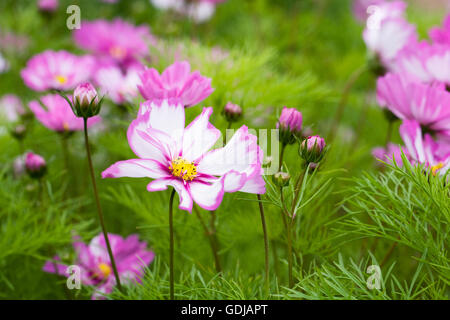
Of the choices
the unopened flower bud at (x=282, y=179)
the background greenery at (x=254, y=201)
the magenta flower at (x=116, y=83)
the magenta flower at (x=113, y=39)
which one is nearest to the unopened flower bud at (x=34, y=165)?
the background greenery at (x=254, y=201)

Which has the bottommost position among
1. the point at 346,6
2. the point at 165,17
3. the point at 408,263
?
the point at 408,263

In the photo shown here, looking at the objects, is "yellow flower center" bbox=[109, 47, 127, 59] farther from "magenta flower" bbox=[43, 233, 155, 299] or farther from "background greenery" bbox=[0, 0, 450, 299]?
"magenta flower" bbox=[43, 233, 155, 299]

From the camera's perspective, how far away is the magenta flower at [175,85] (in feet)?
1.15

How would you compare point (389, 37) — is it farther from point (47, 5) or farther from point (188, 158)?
point (47, 5)

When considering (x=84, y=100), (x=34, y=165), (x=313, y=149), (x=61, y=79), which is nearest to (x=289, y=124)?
(x=313, y=149)

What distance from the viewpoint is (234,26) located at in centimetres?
107

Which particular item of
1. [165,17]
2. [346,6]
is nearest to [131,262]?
Result: [165,17]

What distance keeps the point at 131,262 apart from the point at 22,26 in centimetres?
62

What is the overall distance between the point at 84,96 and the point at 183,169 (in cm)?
8

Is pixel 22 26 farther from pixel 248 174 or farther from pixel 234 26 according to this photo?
pixel 248 174

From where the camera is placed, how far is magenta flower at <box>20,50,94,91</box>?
0.62m

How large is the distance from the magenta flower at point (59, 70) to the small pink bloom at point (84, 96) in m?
0.32

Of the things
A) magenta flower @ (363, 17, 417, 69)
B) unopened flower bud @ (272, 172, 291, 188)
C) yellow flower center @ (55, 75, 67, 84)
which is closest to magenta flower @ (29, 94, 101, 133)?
yellow flower center @ (55, 75, 67, 84)

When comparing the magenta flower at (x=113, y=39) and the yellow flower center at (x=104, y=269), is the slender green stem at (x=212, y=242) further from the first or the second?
the magenta flower at (x=113, y=39)
